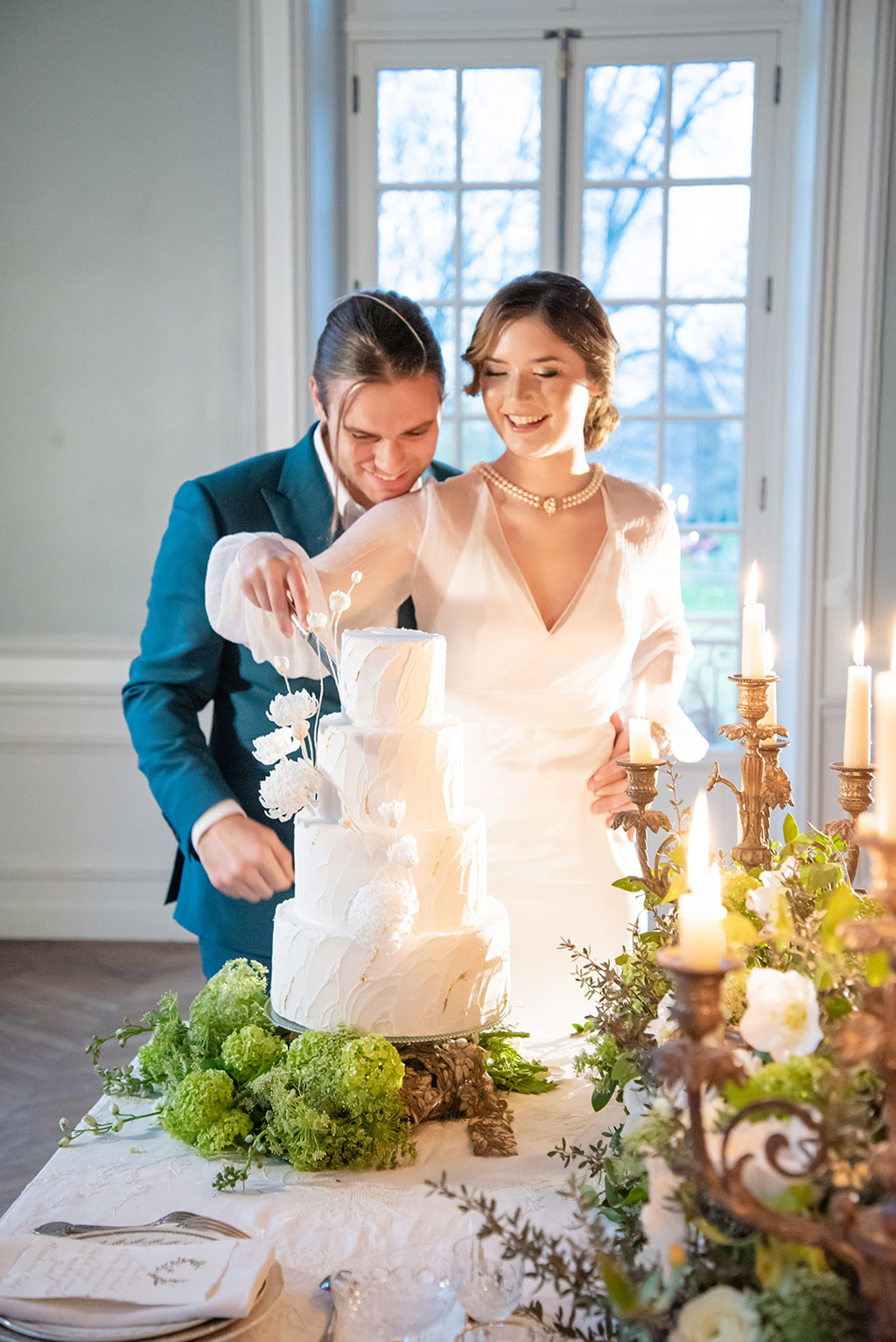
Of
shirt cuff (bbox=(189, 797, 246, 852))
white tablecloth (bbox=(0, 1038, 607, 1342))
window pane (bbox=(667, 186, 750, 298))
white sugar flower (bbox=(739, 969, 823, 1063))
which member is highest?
window pane (bbox=(667, 186, 750, 298))

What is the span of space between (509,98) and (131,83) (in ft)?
4.72

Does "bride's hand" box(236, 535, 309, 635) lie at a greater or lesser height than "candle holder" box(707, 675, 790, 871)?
greater

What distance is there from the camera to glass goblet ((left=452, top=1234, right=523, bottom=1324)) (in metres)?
1.19

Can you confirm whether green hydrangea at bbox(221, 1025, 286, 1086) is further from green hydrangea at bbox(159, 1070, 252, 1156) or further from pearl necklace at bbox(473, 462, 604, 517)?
pearl necklace at bbox(473, 462, 604, 517)

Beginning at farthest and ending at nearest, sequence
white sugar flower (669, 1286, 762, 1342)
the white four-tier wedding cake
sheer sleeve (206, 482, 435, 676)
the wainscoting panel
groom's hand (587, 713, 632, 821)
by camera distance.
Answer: the wainscoting panel → groom's hand (587, 713, 632, 821) → sheer sleeve (206, 482, 435, 676) → the white four-tier wedding cake → white sugar flower (669, 1286, 762, 1342)

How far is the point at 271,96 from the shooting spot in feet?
14.6

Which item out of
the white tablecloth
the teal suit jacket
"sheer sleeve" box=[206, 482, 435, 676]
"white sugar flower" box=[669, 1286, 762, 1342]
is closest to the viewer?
"white sugar flower" box=[669, 1286, 762, 1342]

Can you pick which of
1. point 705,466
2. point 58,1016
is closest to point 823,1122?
point 58,1016

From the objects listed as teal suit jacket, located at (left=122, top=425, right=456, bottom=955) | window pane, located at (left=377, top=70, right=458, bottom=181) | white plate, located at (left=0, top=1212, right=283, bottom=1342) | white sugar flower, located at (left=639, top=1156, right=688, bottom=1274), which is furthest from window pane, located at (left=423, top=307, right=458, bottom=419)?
white sugar flower, located at (left=639, top=1156, right=688, bottom=1274)

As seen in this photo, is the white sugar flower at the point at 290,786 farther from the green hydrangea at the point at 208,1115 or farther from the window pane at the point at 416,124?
the window pane at the point at 416,124

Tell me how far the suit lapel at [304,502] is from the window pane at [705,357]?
2936 millimetres

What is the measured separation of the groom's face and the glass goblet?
1189 millimetres

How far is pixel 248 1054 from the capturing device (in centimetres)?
164

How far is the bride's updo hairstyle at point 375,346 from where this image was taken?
1917 mm
